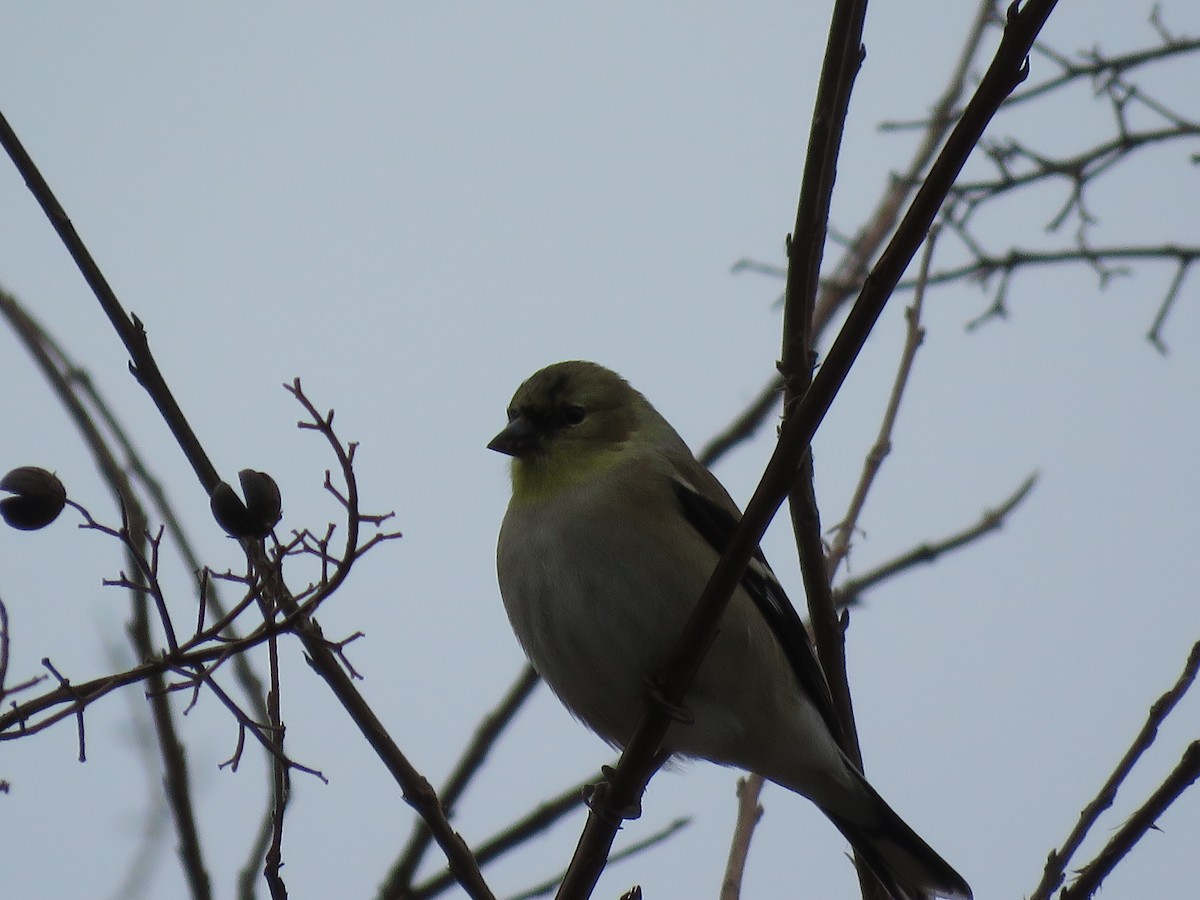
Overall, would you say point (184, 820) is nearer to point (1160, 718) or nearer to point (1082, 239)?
point (1160, 718)

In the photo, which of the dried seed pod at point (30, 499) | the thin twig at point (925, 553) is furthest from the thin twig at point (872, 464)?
the dried seed pod at point (30, 499)

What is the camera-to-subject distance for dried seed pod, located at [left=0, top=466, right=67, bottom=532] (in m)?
2.21

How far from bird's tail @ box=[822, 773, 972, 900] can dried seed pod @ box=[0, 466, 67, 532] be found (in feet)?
9.25

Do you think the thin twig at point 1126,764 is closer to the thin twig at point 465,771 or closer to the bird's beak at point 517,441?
the thin twig at point 465,771

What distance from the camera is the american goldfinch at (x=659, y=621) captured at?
3822 mm

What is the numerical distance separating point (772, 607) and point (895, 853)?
0.87 m

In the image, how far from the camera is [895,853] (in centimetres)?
420

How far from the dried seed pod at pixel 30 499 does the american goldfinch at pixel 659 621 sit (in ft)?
6.03

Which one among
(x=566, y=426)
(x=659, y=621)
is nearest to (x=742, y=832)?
(x=659, y=621)

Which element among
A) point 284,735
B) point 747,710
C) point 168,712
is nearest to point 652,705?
point 284,735

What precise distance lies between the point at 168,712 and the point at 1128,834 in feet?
6.13

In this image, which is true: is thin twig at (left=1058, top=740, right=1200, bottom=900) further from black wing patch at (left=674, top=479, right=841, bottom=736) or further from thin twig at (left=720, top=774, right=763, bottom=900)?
black wing patch at (left=674, top=479, right=841, bottom=736)

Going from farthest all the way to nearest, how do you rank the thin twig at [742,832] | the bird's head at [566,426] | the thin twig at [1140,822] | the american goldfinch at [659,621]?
the bird's head at [566,426], the american goldfinch at [659,621], the thin twig at [742,832], the thin twig at [1140,822]

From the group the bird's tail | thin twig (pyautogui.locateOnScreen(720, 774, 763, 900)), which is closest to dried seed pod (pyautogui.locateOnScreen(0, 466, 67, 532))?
thin twig (pyautogui.locateOnScreen(720, 774, 763, 900))
